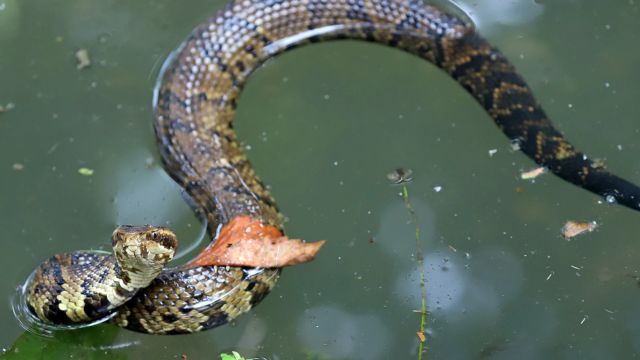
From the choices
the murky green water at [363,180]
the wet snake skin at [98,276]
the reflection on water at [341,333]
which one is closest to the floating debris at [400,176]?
the murky green water at [363,180]

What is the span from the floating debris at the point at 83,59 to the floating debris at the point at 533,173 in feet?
10.2

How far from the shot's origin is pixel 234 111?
5.63m

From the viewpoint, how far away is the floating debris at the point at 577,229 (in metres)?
4.87

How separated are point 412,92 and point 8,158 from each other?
2.71m

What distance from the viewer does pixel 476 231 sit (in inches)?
195

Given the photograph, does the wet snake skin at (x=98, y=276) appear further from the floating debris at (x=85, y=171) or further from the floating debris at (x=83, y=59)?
the floating debris at (x=83, y=59)

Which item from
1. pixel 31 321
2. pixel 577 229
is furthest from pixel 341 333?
pixel 31 321

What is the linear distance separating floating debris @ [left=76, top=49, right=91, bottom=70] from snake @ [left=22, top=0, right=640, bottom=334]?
21.9 inches

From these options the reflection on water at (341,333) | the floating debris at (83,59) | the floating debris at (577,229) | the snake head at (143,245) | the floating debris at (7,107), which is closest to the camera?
the snake head at (143,245)

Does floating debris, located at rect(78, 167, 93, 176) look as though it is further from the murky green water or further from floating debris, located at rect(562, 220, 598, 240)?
floating debris, located at rect(562, 220, 598, 240)

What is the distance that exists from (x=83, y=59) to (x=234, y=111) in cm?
121

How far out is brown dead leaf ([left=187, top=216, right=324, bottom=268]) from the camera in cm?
468

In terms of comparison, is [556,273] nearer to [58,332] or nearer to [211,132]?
[211,132]

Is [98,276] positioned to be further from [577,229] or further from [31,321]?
[577,229]
